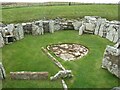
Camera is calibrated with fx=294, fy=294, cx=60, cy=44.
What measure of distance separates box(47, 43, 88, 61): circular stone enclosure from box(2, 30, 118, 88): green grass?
59cm

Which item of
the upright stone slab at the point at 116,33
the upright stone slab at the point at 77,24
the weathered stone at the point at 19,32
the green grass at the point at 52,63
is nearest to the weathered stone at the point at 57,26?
the green grass at the point at 52,63

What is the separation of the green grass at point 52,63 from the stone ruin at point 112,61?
0.37 m

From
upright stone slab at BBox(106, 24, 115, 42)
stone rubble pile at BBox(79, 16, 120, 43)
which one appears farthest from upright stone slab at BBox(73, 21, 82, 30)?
upright stone slab at BBox(106, 24, 115, 42)

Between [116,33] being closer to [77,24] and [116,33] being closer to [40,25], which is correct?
[77,24]

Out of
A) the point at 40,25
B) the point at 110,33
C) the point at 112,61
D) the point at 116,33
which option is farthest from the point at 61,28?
the point at 112,61

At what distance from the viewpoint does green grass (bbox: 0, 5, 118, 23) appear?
34.1 meters

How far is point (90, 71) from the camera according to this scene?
2184cm

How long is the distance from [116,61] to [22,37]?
37.8 ft

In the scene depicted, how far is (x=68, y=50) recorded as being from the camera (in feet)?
85.9

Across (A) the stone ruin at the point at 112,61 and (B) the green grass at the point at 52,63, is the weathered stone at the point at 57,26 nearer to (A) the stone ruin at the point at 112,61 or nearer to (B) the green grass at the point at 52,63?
(B) the green grass at the point at 52,63

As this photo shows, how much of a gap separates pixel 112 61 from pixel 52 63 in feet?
15.3

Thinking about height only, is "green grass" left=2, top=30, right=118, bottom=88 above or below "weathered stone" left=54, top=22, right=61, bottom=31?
below

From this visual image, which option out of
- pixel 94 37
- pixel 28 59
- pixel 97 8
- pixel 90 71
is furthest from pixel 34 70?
pixel 97 8

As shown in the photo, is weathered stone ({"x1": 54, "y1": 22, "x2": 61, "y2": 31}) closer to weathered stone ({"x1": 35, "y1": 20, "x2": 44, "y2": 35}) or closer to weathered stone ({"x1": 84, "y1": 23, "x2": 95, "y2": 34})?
weathered stone ({"x1": 35, "y1": 20, "x2": 44, "y2": 35})
